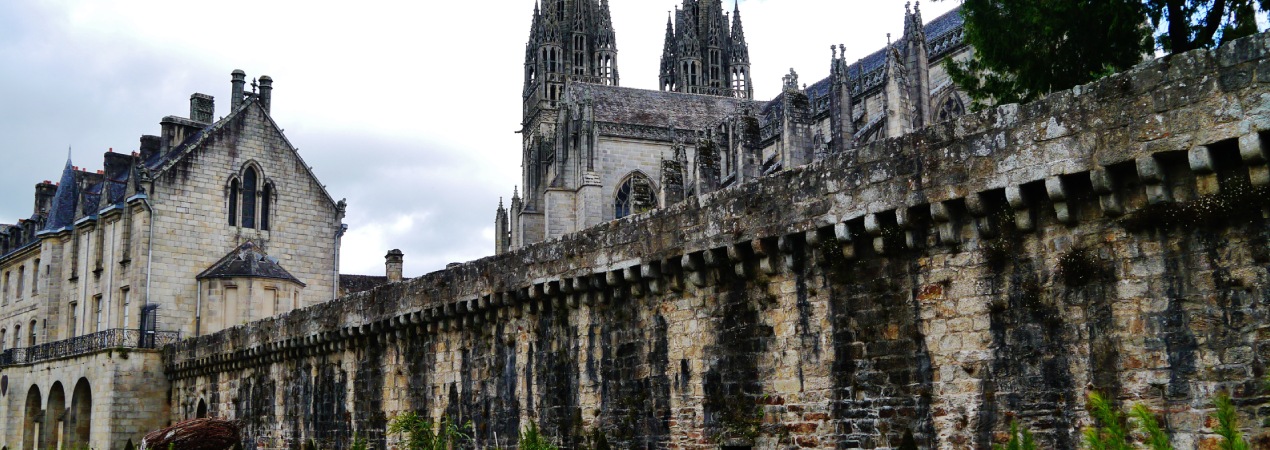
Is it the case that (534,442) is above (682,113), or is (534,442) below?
below

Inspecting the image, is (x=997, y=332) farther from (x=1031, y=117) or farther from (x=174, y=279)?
(x=174, y=279)

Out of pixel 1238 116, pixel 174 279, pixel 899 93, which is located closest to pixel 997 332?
pixel 1238 116

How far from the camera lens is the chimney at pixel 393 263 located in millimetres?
33000

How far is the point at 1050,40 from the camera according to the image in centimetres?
1475

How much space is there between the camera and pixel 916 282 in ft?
33.7

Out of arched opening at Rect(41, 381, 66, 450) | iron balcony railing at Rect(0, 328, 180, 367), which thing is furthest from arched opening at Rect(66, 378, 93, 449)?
iron balcony railing at Rect(0, 328, 180, 367)

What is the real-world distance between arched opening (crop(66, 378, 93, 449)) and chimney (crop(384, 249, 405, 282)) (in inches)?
343

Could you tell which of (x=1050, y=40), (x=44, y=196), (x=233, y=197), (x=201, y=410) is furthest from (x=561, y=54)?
(x=1050, y=40)

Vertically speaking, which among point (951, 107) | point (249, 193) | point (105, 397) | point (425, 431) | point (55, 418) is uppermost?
point (951, 107)

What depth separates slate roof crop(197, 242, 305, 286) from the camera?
3384 cm

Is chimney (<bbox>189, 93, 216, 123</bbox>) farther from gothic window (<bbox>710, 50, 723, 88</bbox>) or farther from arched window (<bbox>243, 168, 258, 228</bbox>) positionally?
gothic window (<bbox>710, 50, 723, 88</bbox>)

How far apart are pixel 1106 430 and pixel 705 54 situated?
65.7 m

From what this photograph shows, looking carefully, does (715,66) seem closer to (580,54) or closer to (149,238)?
(580,54)

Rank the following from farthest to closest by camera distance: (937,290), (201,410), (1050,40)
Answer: (201,410) < (1050,40) < (937,290)
